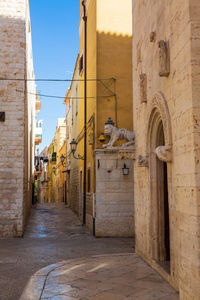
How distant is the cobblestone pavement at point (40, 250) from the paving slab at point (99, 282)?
31cm

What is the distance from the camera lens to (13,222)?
12.0 metres

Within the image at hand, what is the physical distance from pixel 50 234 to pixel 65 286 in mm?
7198

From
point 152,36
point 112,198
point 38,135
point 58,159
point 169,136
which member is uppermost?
point 38,135

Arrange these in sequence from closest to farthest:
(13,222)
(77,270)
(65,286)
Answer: (65,286) < (77,270) < (13,222)

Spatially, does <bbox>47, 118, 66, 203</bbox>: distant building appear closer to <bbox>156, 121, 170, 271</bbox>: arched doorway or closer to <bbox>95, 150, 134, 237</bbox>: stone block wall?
<bbox>95, 150, 134, 237</bbox>: stone block wall

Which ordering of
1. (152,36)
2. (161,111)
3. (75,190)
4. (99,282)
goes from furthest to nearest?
(75,190)
(152,36)
(161,111)
(99,282)

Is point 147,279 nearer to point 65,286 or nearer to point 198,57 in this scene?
point 65,286

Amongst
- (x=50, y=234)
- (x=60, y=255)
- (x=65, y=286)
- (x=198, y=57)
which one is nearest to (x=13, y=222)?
(x=50, y=234)

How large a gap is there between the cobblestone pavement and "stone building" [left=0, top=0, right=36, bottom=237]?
1.03 metres

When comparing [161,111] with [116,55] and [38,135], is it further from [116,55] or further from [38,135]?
[38,135]

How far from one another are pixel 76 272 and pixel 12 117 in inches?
285

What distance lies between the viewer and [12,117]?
12.5 meters

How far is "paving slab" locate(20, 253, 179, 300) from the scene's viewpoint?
17.2 feet

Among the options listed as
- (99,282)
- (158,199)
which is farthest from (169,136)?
(99,282)
